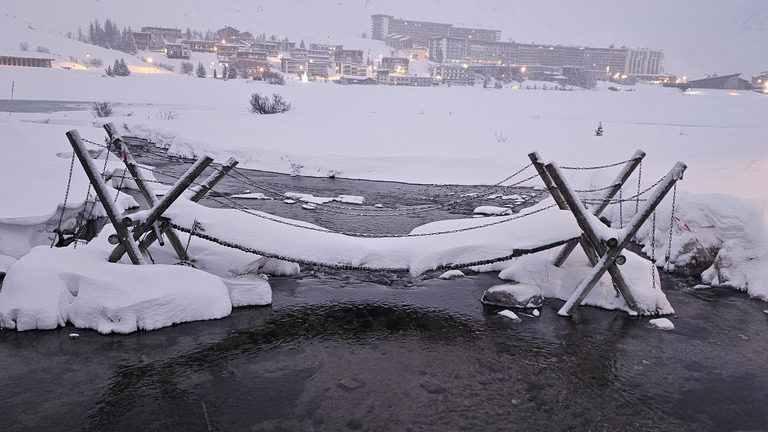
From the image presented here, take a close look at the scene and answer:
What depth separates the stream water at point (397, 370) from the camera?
583 cm

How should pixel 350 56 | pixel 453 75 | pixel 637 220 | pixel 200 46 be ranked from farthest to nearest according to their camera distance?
1. pixel 350 56
2. pixel 200 46
3. pixel 453 75
4. pixel 637 220

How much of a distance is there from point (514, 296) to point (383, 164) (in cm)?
1406

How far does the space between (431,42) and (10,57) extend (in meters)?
118

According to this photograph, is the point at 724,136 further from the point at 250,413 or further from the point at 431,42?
the point at 431,42

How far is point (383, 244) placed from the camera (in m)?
9.09

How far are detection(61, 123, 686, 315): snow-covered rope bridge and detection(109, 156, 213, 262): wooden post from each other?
0.05 ft

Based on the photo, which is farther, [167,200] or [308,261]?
[308,261]

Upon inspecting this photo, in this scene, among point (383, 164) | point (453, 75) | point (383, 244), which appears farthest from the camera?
point (453, 75)

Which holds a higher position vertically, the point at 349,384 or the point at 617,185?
the point at 617,185

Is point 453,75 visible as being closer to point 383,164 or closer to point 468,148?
point 468,148

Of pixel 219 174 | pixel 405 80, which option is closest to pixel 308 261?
pixel 219 174

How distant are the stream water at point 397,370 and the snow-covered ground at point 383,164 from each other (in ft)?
1.69

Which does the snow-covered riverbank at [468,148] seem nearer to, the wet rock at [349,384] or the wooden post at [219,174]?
the wooden post at [219,174]

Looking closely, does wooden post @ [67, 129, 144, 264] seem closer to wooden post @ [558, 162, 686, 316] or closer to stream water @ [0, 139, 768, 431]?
stream water @ [0, 139, 768, 431]
